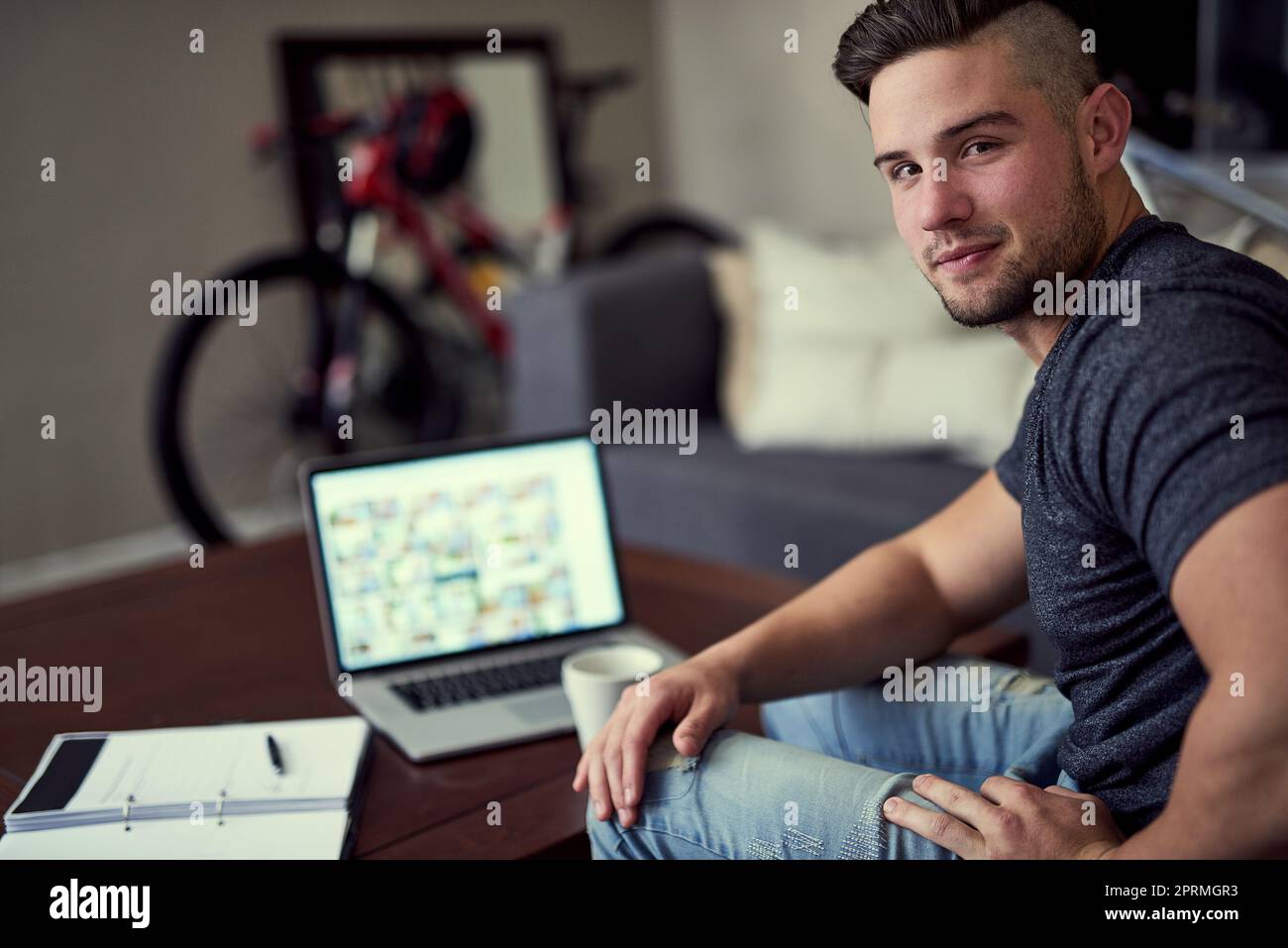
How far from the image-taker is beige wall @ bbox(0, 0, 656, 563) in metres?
3.04

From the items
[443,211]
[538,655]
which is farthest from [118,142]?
[538,655]

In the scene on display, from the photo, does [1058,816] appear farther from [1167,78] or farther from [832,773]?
[1167,78]

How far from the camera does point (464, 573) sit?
126 centimetres

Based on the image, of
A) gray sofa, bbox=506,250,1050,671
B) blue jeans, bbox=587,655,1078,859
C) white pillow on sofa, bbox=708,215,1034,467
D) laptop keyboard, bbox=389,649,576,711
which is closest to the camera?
blue jeans, bbox=587,655,1078,859

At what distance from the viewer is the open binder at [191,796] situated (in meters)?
0.90

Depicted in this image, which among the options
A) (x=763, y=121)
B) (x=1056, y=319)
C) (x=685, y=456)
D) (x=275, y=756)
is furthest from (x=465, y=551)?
(x=763, y=121)

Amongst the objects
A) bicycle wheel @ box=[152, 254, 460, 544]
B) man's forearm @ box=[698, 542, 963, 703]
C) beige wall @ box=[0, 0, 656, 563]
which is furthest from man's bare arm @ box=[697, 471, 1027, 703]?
beige wall @ box=[0, 0, 656, 563]

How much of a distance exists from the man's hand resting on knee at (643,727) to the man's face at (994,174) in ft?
1.14

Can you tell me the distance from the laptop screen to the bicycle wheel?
1.61 metres

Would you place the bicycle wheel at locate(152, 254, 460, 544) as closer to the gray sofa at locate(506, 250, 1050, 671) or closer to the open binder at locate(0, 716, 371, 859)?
the gray sofa at locate(506, 250, 1050, 671)

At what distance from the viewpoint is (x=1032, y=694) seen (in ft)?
3.31

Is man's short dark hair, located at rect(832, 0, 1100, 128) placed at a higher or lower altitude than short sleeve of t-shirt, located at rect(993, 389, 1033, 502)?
higher

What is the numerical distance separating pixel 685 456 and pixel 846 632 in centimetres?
140

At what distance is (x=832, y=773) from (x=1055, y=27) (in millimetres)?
528
